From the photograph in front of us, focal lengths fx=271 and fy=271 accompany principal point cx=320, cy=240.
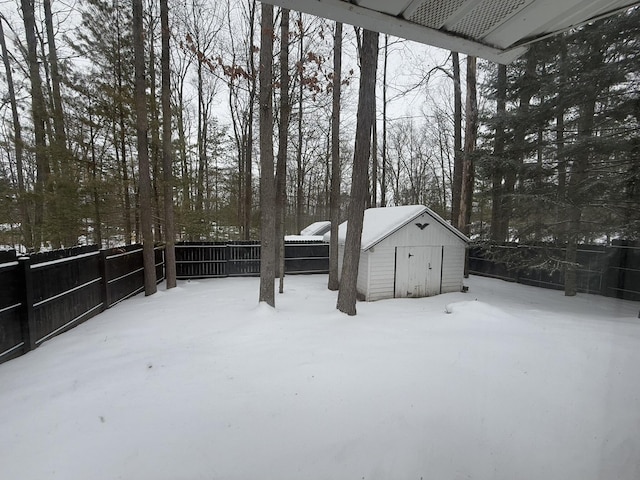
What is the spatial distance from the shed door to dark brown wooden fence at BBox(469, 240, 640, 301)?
1.69 metres

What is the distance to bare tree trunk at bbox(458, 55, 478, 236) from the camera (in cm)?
912

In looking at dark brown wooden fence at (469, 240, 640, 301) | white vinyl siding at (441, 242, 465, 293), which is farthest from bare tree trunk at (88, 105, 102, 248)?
dark brown wooden fence at (469, 240, 640, 301)

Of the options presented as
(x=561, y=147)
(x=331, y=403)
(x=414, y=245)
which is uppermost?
(x=561, y=147)

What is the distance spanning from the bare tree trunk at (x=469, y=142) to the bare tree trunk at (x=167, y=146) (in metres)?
9.20

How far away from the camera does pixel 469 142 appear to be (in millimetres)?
9391

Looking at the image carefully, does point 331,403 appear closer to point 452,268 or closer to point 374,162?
point 452,268

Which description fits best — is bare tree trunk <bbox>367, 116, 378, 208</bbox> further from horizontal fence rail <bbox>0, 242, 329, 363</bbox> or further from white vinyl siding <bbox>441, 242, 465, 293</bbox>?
horizontal fence rail <bbox>0, 242, 329, 363</bbox>

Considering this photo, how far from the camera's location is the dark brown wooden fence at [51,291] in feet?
12.6

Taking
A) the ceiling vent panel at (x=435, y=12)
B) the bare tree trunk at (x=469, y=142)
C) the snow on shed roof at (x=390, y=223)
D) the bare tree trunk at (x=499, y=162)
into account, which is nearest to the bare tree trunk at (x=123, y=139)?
the snow on shed roof at (x=390, y=223)

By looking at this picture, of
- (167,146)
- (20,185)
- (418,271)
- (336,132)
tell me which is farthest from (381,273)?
(20,185)

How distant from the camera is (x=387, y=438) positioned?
2.30 metres

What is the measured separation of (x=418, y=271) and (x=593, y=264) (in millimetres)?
5428

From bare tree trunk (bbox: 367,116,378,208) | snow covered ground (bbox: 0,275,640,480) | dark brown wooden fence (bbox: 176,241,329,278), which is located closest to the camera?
snow covered ground (bbox: 0,275,640,480)

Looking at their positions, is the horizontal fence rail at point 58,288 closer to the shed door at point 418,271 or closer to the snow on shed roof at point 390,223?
the snow on shed roof at point 390,223
